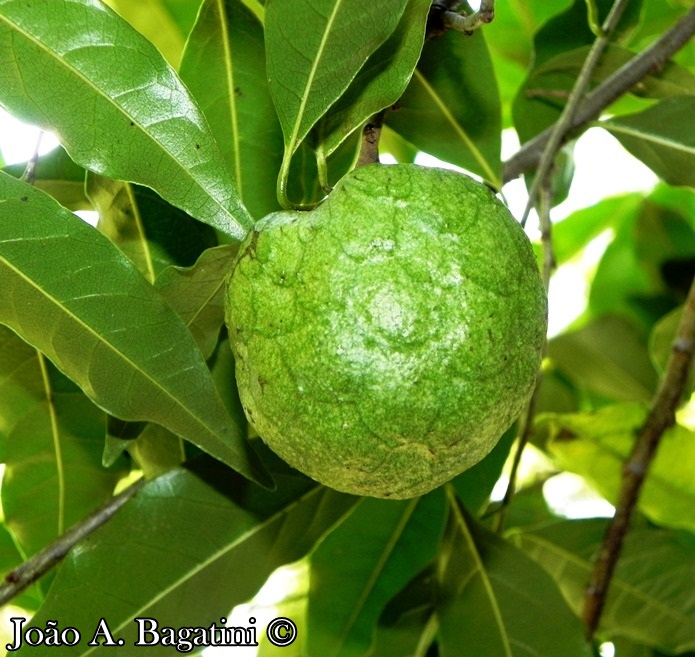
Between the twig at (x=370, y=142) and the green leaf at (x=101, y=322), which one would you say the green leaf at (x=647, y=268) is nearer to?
the twig at (x=370, y=142)

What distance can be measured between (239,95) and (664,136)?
644 millimetres

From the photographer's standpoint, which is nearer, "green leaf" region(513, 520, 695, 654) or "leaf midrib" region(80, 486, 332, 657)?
"leaf midrib" region(80, 486, 332, 657)

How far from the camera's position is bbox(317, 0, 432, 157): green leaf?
0.87 m

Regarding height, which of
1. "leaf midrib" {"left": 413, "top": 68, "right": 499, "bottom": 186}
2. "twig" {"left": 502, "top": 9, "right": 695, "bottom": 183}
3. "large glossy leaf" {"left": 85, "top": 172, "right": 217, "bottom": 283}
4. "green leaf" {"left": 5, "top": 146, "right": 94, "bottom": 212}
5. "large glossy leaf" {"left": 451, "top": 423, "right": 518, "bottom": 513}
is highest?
"twig" {"left": 502, "top": 9, "right": 695, "bottom": 183}

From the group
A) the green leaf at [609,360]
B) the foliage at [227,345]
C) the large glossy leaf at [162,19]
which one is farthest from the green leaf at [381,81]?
the green leaf at [609,360]

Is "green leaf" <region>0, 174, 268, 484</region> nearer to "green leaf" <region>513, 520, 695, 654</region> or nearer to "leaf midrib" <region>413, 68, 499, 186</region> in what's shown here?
"leaf midrib" <region>413, 68, 499, 186</region>

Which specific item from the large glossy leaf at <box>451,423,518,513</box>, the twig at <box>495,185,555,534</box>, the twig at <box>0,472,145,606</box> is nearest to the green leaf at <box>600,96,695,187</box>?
the twig at <box>495,185,555,534</box>

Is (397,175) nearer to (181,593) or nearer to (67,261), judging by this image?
(67,261)

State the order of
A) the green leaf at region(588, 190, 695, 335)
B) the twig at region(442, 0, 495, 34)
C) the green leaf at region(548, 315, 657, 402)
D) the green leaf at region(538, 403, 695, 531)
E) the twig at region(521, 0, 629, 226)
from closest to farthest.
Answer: the twig at region(442, 0, 495, 34)
the twig at region(521, 0, 629, 226)
the green leaf at region(538, 403, 695, 531)
the green leaf at region(548, 315, 657, 402)
the green leaf at region(588, 190, 695, 335)

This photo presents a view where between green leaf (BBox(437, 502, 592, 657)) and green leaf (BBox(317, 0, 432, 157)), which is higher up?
green leaf (BBox(317, 0, 432, 157))

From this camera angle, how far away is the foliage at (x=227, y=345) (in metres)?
0.88

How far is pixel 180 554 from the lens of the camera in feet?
4.06

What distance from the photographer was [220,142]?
3.85 feet

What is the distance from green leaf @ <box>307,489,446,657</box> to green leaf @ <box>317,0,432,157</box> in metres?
0.73
